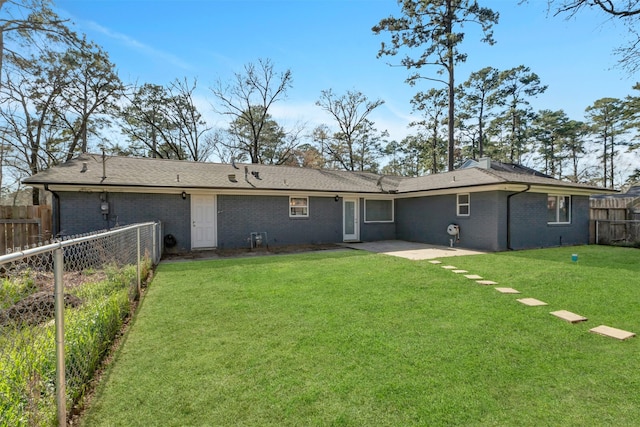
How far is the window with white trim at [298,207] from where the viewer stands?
13.0m

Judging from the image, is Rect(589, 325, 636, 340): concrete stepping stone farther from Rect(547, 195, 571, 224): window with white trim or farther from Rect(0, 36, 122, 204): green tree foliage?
Rect(0, 36, 122, 204): green tree foliage

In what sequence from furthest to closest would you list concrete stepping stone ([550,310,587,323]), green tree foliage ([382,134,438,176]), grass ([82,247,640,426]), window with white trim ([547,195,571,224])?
green tree foliage ([382,134,438,176]), window with white trim ([547,195,571,224]), concrete stepping stone ([550,310,587,323]), grass ([82,247,640,426])

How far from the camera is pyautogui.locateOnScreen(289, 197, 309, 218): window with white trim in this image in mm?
13031

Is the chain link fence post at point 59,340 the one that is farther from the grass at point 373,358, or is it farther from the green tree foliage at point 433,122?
the green tree foliage at point 433,122

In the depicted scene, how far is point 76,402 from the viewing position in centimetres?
243

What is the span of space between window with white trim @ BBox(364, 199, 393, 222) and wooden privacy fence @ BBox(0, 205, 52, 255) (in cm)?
1142

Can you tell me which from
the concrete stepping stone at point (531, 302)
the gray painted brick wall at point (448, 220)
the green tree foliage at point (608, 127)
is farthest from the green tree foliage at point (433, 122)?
the concrete stepping stone at point (531, 302)

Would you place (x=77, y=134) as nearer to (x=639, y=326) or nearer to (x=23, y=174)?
(x=23, y=174)

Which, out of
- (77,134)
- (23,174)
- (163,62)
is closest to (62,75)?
(77,134)

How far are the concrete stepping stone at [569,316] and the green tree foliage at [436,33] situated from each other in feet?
51.1

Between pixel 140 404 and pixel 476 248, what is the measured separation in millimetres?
11519

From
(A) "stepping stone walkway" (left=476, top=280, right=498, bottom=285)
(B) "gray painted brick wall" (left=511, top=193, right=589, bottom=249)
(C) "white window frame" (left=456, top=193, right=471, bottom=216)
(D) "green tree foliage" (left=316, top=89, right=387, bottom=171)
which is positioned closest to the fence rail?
(B) "gray painted brick wall" (left=511, top=193, right=589, bottom=249)

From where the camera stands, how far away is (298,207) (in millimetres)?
13203

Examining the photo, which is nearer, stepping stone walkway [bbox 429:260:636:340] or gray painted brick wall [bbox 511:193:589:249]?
stepping stone walkway [bbox 429:260:636:340]
